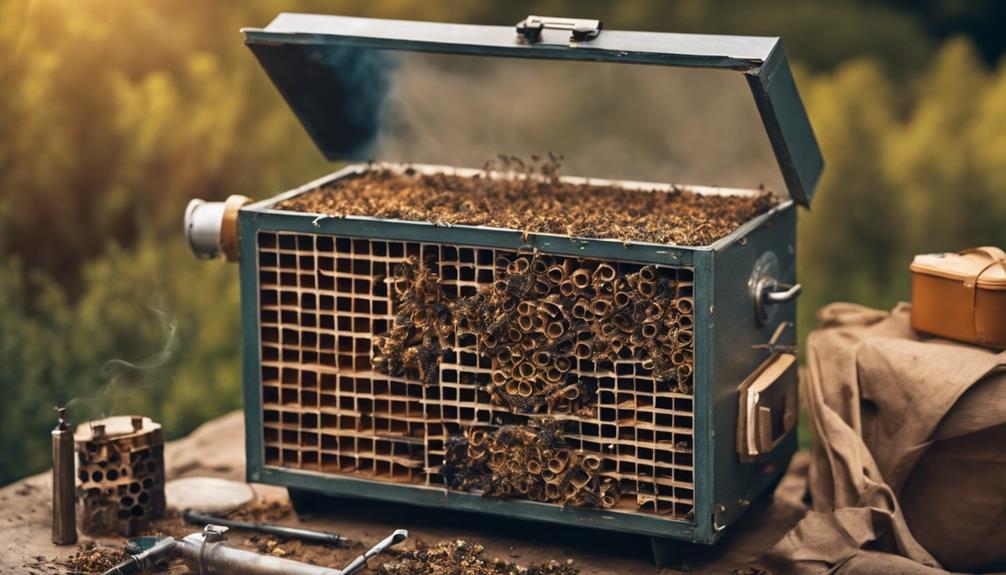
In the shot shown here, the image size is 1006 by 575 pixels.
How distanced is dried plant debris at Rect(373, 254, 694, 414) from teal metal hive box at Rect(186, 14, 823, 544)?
0.03 metres

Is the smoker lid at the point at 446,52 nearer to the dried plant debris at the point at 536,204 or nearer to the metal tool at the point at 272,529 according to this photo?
the dried plant debris at the point at 536,204

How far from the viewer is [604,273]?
4.30 m

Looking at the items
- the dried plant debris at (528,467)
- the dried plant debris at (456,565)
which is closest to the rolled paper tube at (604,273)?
the dried plant debris at (528,467)

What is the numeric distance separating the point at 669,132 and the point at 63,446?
2.18m

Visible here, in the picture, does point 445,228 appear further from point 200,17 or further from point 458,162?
point 200,17

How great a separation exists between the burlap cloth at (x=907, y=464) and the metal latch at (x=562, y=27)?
1337 mm

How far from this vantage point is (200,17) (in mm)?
7500

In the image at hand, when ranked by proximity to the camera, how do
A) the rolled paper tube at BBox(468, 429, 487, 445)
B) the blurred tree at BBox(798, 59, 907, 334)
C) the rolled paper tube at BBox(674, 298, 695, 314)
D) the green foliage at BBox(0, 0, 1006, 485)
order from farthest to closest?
1. the blurred tree at BBox(798, 59, 907, 334)
2. the green foliage at BBox(0, 0, 1006, 485)
3. the rolled paper tube at BBox(468, 429, 487, 445)
4. the rolled paper tube at BBox(674, 298, 695, 314)

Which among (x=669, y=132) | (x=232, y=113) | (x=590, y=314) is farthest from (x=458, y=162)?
(x=232, y=113)

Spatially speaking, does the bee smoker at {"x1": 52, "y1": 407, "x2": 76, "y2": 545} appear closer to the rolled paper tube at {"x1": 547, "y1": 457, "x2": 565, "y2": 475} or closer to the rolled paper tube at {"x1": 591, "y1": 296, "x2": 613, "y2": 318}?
the rolled paper tube at {"x1": 547, "y1": 457, "x2": 565, "y2": 475}

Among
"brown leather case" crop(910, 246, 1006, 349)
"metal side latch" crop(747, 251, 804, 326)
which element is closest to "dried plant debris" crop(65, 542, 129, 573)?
"metal side latch" crop(747, 251, 804, 326)

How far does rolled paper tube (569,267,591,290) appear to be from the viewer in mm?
4312

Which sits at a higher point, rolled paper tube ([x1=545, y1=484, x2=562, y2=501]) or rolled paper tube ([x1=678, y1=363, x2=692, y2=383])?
rolled paper tube ([x1=678, y1=363, x2=692, y2=383])

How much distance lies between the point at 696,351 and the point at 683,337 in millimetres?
61
